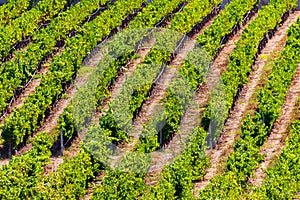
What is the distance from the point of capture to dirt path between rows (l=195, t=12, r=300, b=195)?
141ft

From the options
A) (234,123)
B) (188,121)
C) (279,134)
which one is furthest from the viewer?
(234,123)

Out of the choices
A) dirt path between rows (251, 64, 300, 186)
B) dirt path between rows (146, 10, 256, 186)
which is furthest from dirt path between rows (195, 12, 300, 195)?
dirt path between rows (251, 64, 300, 186)

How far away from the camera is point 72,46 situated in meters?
53.0

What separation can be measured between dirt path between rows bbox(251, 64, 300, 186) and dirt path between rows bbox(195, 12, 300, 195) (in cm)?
183

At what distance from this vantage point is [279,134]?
45.7m

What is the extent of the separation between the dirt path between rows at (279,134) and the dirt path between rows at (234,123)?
5.99ft

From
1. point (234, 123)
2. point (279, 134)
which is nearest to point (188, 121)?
point (234, 123)

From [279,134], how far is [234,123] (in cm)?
253

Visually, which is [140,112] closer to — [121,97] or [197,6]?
→ [121,97]

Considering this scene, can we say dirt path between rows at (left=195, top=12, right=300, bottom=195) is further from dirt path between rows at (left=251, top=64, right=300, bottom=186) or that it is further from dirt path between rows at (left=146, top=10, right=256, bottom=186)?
dirt path between rows at (left=251, top=64, right=300, bottom=186)

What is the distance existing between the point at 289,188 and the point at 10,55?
79.0ft

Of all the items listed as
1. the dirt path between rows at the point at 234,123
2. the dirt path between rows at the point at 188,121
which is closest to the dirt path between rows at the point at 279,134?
the dirt path between rows at the point at 234,123

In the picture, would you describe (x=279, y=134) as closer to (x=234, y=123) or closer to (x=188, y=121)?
(x=234, y=123)

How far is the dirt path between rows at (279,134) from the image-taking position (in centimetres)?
4228
